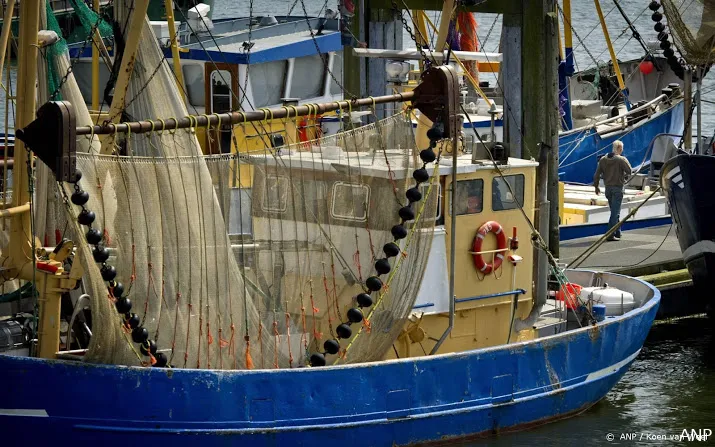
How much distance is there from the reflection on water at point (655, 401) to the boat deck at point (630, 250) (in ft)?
3.79

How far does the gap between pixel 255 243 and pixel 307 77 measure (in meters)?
11.6

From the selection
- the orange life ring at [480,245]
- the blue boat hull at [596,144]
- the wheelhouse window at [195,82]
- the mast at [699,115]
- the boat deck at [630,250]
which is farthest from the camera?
the blue boat hull at [596,144]

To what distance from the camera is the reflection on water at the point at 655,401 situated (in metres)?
14.1

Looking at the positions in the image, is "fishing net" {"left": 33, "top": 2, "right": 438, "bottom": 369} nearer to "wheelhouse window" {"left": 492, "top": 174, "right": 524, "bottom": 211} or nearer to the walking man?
"wheelhouse window" {"left": 492, "top": 174, "right": 524, "bottom": 211}

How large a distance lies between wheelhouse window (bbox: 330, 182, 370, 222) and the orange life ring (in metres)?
1.41

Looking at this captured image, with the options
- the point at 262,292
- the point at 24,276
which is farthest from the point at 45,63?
the point at 262,292

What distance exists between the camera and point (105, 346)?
11.3m

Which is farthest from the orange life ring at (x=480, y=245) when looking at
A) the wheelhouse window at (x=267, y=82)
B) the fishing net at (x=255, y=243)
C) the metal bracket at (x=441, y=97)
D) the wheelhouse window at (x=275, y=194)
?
the wheelhouse window at (x=267, y=82)

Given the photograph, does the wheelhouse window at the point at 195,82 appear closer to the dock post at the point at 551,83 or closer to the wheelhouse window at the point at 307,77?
the wheelhouse window at the point at 307,77

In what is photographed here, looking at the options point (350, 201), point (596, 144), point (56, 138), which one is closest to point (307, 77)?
point (596, 144)

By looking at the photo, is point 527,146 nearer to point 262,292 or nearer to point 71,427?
point 262,292

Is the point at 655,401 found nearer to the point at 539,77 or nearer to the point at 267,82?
the point at 539,77

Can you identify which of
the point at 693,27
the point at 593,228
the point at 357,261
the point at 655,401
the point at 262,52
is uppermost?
the point at 693,27

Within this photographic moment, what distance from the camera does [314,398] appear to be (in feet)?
39.3
